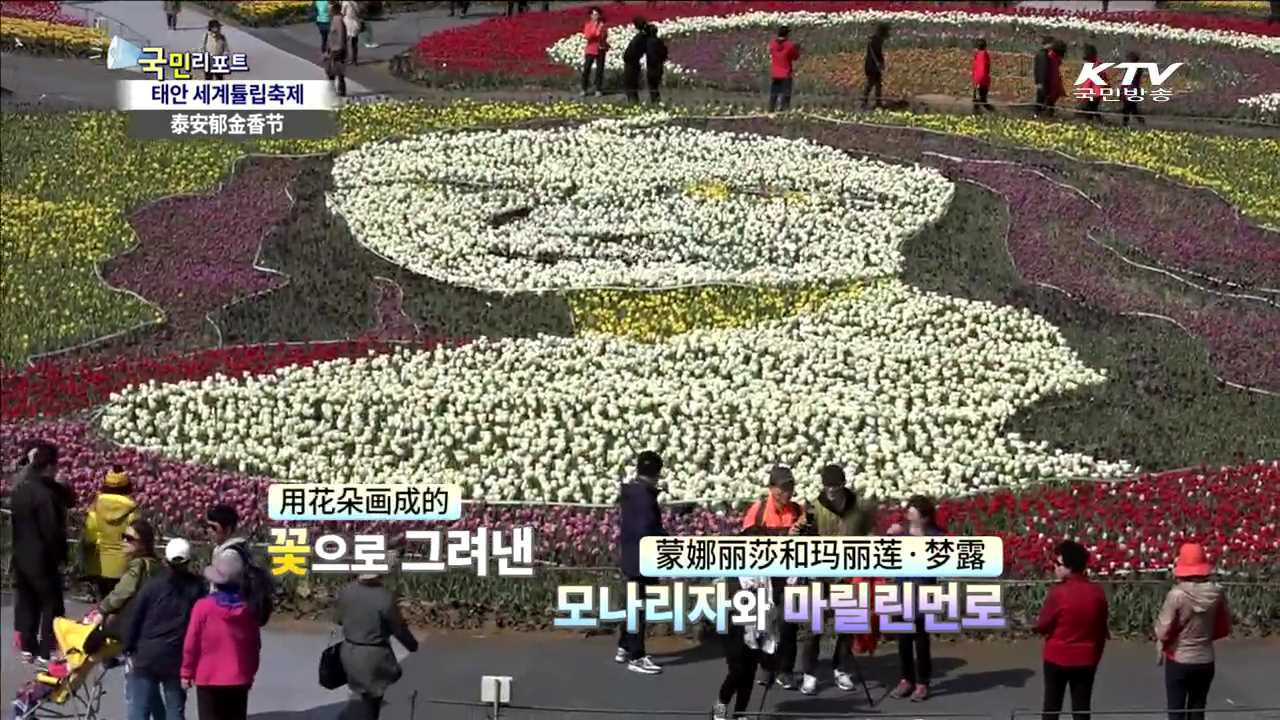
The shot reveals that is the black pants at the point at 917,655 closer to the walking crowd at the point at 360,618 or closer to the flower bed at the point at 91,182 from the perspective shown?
the walking crowd at the point at 360,618

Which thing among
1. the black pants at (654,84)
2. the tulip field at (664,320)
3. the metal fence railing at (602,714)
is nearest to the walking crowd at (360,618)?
the metal fence railing at (602,714)

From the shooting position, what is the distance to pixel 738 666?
15.0 meters

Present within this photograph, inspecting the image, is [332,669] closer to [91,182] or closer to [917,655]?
[917,655]

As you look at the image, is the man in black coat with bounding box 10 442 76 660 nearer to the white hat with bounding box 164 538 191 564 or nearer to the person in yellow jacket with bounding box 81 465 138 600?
the person in yellow jacket with bounding box 81 465 138 600

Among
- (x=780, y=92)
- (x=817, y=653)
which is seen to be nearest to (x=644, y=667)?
(x=817, y=653)

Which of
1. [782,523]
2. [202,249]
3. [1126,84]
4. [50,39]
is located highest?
[50,39]

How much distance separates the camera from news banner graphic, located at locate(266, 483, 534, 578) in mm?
17250

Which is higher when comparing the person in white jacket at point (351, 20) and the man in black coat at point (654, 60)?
the person in white jacket at point (351, 20)

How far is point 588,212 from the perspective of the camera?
28.8 meters

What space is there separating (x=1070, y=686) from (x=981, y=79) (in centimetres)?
2025

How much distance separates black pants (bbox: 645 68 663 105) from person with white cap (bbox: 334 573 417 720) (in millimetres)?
20798

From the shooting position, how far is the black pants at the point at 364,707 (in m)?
14.5

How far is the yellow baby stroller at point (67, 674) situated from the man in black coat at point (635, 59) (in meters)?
20.7

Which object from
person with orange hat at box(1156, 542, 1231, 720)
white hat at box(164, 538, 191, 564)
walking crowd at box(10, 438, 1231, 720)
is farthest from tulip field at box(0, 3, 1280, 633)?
white hat at box(164, 538, 191, 564)
